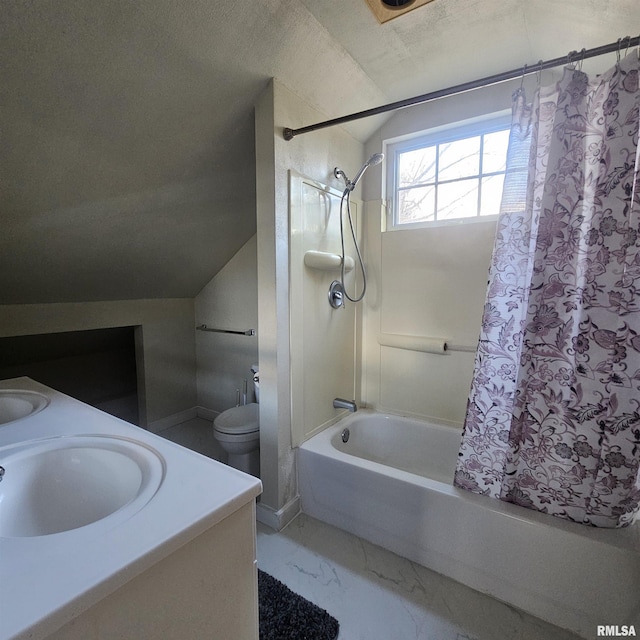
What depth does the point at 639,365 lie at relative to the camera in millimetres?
1175

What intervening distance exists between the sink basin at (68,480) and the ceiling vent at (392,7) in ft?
6.05

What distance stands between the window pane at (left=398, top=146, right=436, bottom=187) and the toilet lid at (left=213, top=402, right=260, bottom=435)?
1880 millimetres

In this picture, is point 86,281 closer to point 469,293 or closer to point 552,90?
point 469,293

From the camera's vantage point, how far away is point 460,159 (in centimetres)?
222

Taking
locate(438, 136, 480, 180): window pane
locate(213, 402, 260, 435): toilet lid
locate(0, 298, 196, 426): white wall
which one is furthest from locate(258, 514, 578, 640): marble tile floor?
locate(438, 136, 480, 180): window pane

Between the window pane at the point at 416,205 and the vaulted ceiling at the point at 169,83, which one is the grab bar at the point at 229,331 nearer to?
the vaulted ceiling at the point at 169,83

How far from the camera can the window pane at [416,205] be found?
2.33 m

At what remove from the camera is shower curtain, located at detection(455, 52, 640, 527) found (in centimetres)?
119

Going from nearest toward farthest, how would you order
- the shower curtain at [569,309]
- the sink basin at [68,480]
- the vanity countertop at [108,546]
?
the vanity countertop at [108,546] → the sink basin at [68,480] → the shower curtain at [569,309]

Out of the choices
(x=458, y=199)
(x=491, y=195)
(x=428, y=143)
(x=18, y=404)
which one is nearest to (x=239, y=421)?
(x=18, y=404)

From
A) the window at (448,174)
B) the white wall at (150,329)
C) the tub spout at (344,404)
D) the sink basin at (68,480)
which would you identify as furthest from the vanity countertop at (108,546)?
the window at (448,174)

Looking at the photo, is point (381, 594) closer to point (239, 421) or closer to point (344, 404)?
point (344, 404)

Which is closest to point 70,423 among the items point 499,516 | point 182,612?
point 182,612

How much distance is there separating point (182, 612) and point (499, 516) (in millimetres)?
1267
